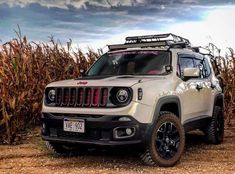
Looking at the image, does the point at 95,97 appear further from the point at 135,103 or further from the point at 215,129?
the point at 215,129

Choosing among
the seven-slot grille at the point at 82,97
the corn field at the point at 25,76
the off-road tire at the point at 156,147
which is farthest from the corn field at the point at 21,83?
the off-road tire at the point at 156,147

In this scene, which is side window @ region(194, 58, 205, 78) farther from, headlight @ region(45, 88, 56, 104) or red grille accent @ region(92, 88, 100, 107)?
headlight @ region(45, 88, 56, 104)

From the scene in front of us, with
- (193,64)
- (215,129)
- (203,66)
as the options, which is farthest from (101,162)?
(203,66)

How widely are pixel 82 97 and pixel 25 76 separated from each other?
7.38 ft

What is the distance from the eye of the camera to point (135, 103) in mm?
6746

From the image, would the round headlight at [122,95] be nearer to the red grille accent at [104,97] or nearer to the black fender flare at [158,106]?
the red grille accent at [104,97]

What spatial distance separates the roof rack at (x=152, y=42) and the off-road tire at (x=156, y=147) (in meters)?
1.61

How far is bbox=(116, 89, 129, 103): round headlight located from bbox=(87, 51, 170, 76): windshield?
44.0 inches

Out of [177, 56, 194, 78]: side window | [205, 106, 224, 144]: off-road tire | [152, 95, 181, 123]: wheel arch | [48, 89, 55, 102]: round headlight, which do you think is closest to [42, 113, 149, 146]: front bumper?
[152, 95, 181, 123]: wheel arch

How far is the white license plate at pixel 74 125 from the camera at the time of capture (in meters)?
6.98

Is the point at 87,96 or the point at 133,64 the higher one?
the point at 133,64

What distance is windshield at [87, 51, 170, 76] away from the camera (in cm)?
793

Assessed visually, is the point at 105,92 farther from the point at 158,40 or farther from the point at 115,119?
the point at 158,40

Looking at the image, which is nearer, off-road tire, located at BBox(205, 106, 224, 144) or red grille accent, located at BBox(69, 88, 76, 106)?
red grille accent, located at BBox(69, 88, 76, 106)
